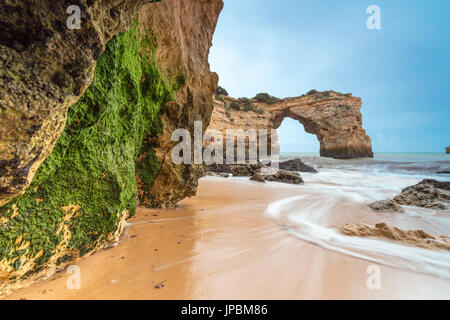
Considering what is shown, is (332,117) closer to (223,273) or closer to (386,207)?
(386,207)

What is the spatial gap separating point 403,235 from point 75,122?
9.80ft

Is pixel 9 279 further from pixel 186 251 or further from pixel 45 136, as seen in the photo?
pixel 186 251

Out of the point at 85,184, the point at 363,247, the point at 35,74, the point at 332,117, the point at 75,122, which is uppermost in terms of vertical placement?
the point at 332,117

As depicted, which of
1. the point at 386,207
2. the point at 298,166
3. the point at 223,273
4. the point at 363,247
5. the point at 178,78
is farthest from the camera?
the point at 298,166

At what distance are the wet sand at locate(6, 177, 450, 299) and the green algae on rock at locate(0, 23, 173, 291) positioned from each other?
15cm

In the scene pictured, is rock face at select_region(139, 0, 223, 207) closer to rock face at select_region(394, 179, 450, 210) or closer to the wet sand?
the wet sand

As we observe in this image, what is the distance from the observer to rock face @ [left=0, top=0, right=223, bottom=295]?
833mm

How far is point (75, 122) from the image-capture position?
1312 mm

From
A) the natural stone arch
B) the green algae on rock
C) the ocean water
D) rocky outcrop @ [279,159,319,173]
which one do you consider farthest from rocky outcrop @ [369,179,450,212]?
the natural stone arch

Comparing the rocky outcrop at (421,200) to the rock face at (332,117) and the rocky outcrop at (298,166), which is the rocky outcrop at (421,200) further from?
the rock face at (332,117)

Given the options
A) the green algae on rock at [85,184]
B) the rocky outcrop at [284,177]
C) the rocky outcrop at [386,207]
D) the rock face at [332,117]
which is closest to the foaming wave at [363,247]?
the rocky outcrop at [386,207]

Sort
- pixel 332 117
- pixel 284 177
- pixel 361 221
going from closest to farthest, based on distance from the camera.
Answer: pixel 361 221, pixel 284 177, pixel 332 117

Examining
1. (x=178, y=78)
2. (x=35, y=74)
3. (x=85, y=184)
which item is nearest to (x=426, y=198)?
(x=178, y=78)
